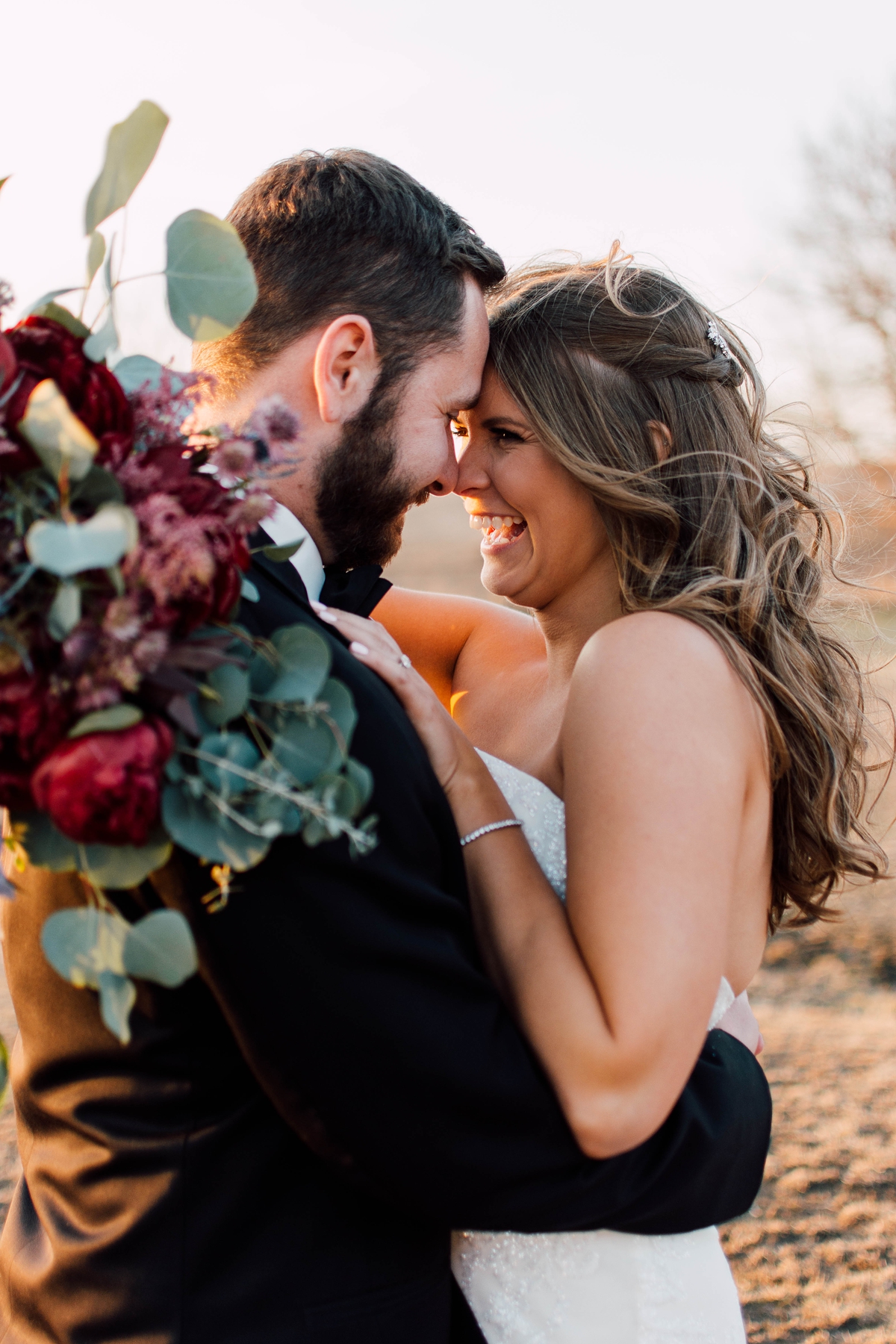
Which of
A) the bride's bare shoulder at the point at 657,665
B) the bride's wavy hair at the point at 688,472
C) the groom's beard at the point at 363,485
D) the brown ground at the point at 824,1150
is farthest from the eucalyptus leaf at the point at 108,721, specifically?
the brown ground at the point at 824,1150

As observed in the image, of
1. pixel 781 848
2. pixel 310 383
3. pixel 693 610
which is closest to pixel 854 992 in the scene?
pixel 781 848

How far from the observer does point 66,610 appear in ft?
3.66

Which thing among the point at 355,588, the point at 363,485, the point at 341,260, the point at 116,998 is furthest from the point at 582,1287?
the point at 341,260

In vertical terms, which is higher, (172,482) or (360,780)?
(172,482)

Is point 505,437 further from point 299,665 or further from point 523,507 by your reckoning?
point 299,665

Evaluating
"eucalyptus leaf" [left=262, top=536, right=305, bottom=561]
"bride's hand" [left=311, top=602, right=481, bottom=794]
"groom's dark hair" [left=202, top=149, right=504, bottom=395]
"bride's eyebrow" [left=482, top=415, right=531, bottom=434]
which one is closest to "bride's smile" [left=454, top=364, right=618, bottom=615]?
"bride's eyebrow" [left=482, top=415, right=531, bottom=434]

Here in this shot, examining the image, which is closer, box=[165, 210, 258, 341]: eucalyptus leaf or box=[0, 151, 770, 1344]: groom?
box=[165, 210, 258, 341]: eucalyptus leaf

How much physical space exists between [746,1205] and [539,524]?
5.19ft

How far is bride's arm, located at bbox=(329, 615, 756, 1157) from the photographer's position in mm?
1701

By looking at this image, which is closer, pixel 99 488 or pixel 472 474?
pixel 99 488

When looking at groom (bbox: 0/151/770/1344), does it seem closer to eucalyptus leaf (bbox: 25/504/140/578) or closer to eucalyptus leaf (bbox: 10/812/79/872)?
eucalyptus leaf (bbox: 10/812/79/872)

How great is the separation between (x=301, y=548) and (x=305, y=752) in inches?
39.0

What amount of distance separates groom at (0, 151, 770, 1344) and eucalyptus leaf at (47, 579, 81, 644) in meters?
0.46

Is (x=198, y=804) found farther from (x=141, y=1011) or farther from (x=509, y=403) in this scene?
(x=509, y=403)
